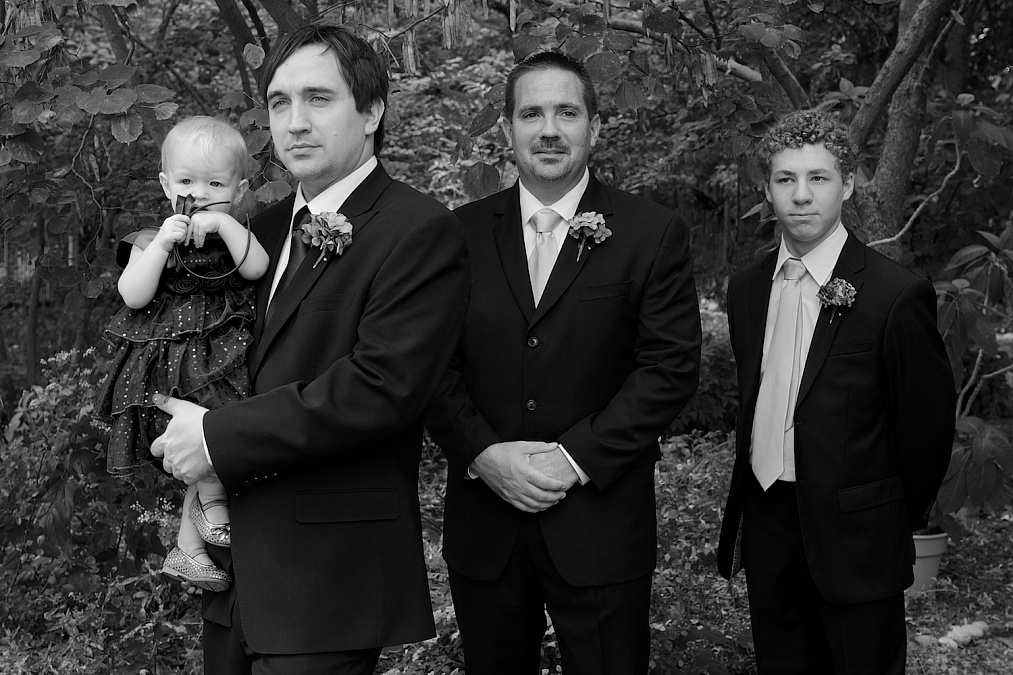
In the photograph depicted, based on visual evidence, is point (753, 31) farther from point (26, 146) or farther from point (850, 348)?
point (26, 146)

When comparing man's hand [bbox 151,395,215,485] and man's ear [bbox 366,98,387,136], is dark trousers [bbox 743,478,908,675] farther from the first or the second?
man's hand [bbox 151,395,215,485]

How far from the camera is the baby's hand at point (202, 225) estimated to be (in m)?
2.12

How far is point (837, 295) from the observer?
9.07 ft

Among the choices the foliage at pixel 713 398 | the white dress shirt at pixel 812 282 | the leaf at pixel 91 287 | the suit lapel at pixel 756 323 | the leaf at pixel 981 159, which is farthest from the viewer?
the foliage at pixel 713 398

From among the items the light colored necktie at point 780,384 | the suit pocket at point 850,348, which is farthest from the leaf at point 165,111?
the suit pocket at point 850,348

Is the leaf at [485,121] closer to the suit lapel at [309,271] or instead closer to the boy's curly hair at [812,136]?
the boy's curly hair at [812,136]

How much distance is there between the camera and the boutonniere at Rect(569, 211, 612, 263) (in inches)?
109

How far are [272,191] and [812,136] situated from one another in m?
1.58

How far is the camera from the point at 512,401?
2.78 m

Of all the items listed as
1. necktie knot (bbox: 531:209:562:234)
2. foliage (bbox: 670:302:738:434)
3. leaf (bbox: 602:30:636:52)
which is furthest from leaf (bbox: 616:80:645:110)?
Answer: foliage (bbox: 670:302:738:434)

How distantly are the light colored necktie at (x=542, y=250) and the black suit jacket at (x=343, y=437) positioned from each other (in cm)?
74

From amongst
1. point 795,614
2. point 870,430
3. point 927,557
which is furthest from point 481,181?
point 927,557

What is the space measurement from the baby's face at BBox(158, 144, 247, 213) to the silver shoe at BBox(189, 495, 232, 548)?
65 cm

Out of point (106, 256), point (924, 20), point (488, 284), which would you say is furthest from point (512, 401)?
point (924, 20)
